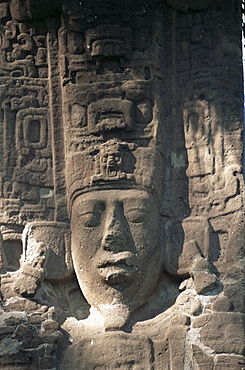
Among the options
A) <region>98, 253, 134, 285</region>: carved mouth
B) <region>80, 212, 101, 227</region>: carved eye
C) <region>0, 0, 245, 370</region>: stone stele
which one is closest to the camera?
<region>0, 0, 245, 370</region>: stone stele

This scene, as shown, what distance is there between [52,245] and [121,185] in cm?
85

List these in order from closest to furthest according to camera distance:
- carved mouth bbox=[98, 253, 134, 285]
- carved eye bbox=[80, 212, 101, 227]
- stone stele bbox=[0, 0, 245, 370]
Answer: stone stele bbox=[0, 0, 245, 370]
carved mouth bbox=[98, 253, 134, 285]
carved eye bbox=[80, 212, 101, 227]

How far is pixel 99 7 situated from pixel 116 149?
144 cm

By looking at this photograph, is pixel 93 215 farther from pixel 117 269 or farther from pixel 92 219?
pixel 117 269

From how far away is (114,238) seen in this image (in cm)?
1038

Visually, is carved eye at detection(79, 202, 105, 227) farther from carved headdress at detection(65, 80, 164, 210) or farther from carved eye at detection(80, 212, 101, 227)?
carved headdress at detection(65, 80, 164, 210)

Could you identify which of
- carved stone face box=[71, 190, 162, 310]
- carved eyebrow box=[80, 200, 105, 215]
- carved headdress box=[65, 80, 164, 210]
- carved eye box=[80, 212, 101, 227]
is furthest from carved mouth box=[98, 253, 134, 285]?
carved headdress box=[65, 80, 164, 210]

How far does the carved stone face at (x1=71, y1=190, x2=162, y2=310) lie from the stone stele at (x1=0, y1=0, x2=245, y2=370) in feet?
0.04

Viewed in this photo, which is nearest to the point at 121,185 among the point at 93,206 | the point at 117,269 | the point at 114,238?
the point at 93,206

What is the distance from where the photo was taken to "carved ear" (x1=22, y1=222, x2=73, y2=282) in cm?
1053

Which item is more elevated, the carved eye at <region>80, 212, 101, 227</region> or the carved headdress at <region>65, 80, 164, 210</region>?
the carved headdress at <region>65, 80, 164, 210</region>

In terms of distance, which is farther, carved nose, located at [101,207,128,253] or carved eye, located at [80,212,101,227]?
carved eye, located at [80,212,101,227]

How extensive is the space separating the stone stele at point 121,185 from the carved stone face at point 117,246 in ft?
0.04

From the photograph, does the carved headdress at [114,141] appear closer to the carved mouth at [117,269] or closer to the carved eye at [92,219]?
the carved eye at [92,219]
